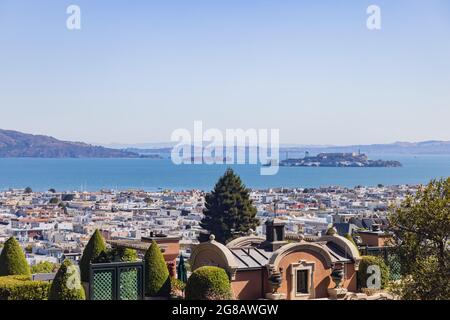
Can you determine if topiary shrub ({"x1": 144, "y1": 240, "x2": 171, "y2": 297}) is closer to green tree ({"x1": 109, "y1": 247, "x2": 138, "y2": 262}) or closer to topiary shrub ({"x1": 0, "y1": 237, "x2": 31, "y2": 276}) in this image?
green tree ({"x1": 109, "y1": 247, "x2": 138, "y2": 262})

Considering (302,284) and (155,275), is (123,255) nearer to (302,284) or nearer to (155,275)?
(155,275)

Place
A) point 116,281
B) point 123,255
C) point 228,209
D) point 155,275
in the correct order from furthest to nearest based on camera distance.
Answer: point 228,209 < point 155,275 < point 123,255 < point 116,281

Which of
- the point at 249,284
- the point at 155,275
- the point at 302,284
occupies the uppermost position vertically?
the point at 155,275

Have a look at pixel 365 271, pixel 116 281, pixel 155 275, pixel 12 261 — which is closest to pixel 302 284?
pixel 365 271
